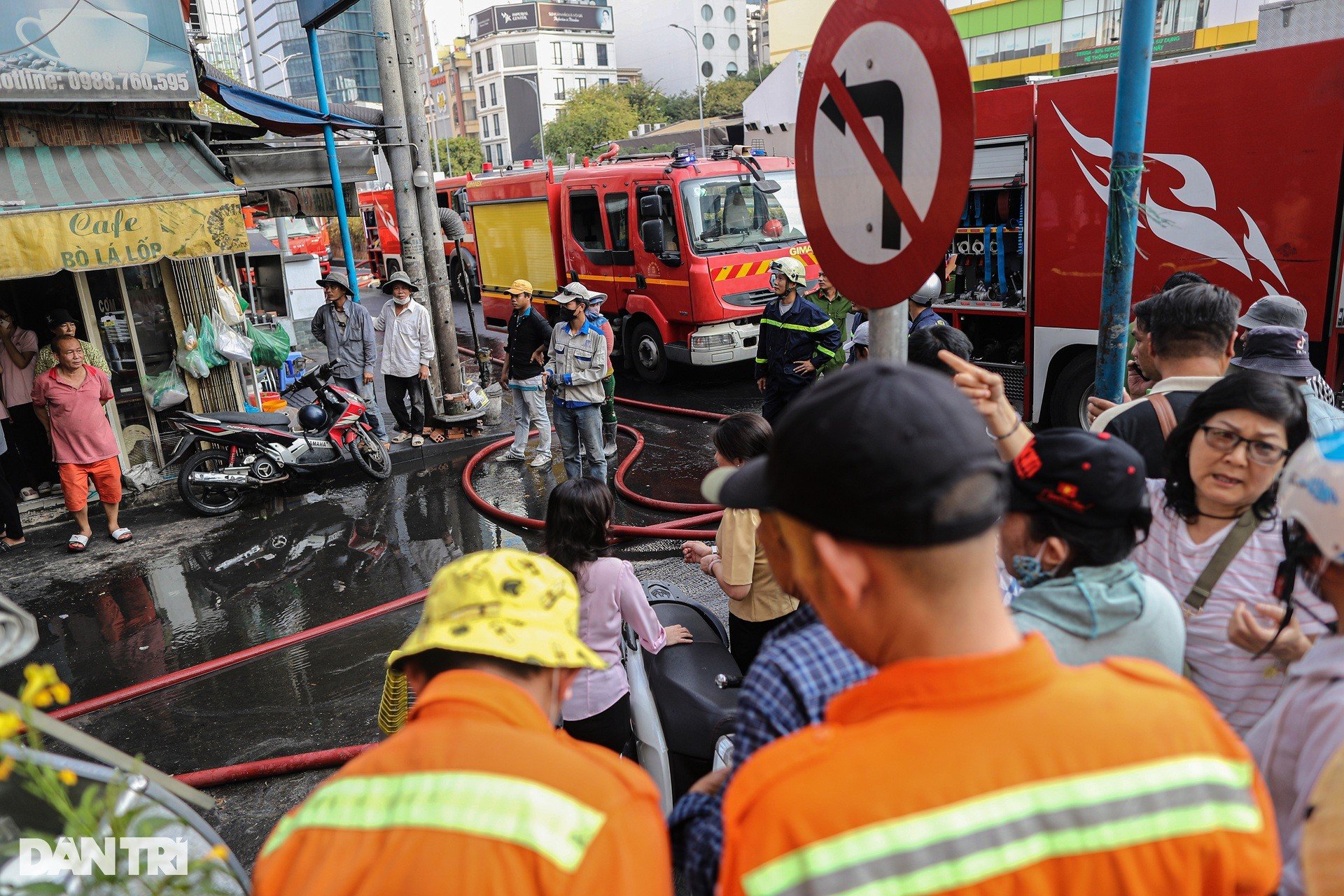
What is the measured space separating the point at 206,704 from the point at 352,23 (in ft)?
348

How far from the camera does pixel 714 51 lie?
314 feet

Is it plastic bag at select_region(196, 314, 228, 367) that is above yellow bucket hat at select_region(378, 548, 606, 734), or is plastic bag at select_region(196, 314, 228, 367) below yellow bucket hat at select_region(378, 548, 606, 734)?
below

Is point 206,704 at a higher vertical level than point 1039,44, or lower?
lower

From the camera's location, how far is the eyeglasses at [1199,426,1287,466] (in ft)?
7.30

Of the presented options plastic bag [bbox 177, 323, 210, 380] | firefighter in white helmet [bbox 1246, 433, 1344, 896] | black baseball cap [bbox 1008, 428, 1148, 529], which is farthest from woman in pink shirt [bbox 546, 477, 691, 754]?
plastic bag [bbox 177, 323, 210, 380]

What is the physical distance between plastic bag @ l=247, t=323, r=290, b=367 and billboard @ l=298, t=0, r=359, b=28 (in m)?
3.10

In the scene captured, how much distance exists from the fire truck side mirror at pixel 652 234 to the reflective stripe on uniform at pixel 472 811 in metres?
9.77

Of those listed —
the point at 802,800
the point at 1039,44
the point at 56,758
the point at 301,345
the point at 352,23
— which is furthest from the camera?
the point at 352,23

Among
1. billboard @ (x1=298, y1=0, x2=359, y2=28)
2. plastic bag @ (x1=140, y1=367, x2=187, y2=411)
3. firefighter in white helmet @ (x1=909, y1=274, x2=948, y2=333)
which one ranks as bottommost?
plastic bag @ (x1=140, y1=367, x2=187, y2=411)

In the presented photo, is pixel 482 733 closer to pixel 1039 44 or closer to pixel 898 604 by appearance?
pixel 898 604

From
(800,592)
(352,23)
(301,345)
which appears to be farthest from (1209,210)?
(352,23)

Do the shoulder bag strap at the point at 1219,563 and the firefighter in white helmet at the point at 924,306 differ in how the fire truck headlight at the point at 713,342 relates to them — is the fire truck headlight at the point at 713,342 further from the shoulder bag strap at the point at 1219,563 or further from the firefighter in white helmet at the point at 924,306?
the shoulder bag strap at the point at 1219,563

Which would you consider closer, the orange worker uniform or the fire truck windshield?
the orange worker uniform

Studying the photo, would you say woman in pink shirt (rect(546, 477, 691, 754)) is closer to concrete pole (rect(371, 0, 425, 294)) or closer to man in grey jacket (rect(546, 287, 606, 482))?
man in grey jacket (rect(546, 287, 606, 482))
